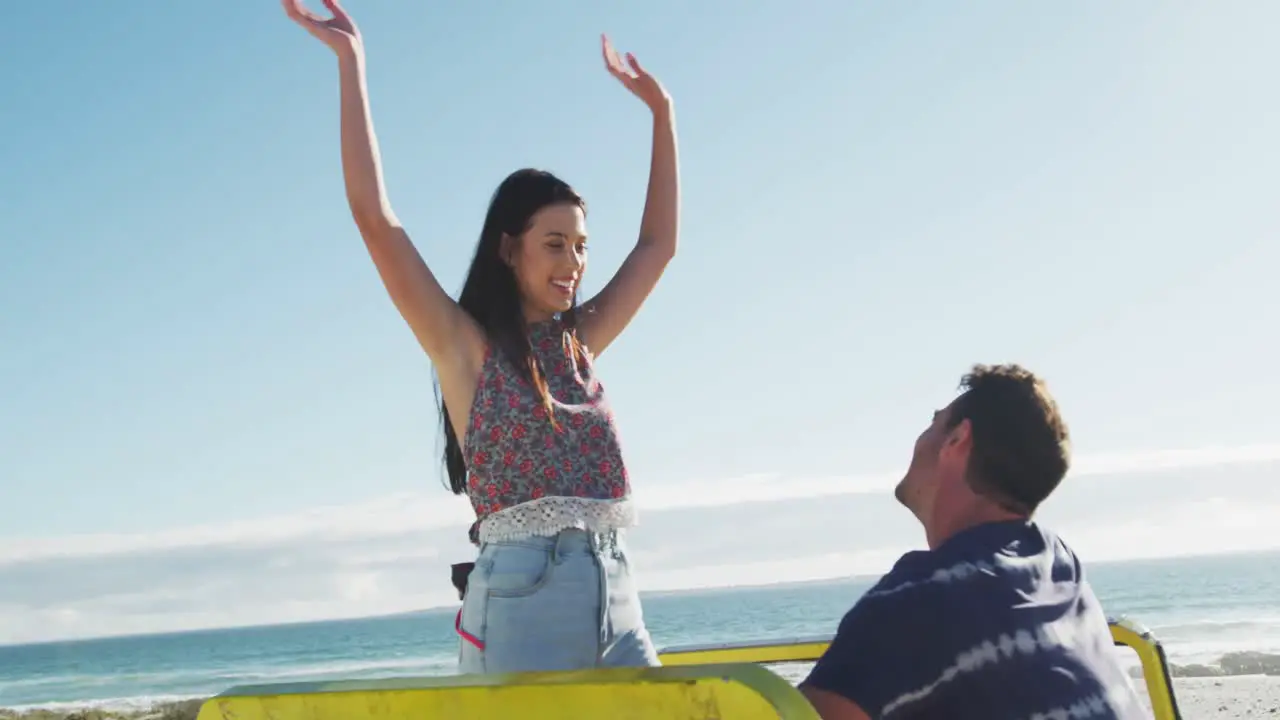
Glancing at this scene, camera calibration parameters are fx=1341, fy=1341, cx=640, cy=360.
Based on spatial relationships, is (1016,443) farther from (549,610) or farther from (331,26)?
(331,26)

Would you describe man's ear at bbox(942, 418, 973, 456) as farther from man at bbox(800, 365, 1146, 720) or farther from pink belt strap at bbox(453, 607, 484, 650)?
pink belt strap at bbox(453, 607, 484, 650)

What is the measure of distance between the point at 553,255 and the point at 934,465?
815 mm

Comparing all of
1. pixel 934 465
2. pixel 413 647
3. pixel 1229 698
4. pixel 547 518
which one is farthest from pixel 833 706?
pixel 413 647

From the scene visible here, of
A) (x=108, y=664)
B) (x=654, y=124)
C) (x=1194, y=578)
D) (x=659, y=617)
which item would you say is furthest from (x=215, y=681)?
(x=1194, y=578)

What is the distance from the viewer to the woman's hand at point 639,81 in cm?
325

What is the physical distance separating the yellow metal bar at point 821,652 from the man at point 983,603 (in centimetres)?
35

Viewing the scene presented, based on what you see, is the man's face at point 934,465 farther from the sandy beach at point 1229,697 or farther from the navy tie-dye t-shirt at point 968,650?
the sandy beach at point 1229,697

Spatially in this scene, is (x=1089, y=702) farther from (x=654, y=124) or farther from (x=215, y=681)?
(x=215, y=681)

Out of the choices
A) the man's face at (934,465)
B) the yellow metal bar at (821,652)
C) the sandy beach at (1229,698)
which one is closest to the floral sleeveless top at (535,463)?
the yellow metal bar at (821,652)

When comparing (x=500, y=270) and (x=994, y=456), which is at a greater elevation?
(x=500, y=270)

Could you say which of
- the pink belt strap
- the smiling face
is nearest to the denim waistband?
the pink belt strap

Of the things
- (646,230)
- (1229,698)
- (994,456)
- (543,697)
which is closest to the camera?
(543,697)

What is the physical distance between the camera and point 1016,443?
2123 millimetres

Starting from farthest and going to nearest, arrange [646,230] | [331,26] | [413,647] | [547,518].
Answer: [413,647], [646,230], [331,26], [547,518]
